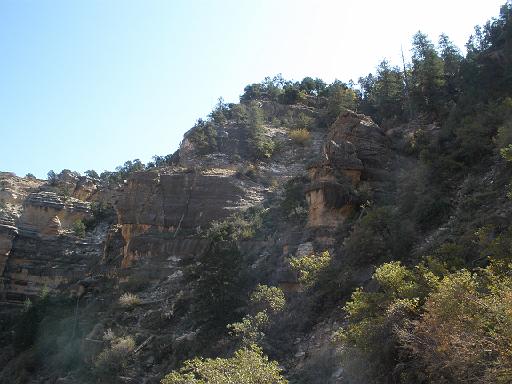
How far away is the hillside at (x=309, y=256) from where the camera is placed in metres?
11.0

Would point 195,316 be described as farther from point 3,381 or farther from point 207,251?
point 3,381

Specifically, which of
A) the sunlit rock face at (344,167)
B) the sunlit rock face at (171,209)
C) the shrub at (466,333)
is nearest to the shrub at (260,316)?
the sunlit rock face at (344,167)

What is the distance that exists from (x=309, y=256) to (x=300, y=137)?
22168 mm

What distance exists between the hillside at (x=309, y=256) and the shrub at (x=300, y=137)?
0.16 meters

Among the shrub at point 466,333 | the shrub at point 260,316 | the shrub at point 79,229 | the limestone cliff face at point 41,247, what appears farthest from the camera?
the shrub at point 79,229

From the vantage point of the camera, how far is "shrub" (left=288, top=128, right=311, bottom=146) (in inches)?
1657

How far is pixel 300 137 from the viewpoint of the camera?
42.4 metres

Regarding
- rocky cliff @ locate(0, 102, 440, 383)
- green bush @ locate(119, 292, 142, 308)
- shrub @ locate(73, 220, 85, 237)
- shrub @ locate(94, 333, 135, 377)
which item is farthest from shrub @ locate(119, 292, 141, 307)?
shrub @ locate(73, 220, 85, 237)

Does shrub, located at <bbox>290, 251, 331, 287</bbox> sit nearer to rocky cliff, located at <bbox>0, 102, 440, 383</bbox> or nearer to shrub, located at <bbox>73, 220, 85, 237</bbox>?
rocky cliff, located at <bbox>0, 102, 440, 383</bbox>

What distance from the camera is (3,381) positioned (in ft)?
106

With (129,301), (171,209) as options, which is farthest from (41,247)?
(129,301)

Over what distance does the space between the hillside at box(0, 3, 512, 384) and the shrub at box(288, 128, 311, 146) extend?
16 cm

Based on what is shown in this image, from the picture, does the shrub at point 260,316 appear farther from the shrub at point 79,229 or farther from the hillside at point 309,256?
the shrub at point 79,229

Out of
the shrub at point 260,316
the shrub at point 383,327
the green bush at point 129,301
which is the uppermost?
the shrub at point 383,327
